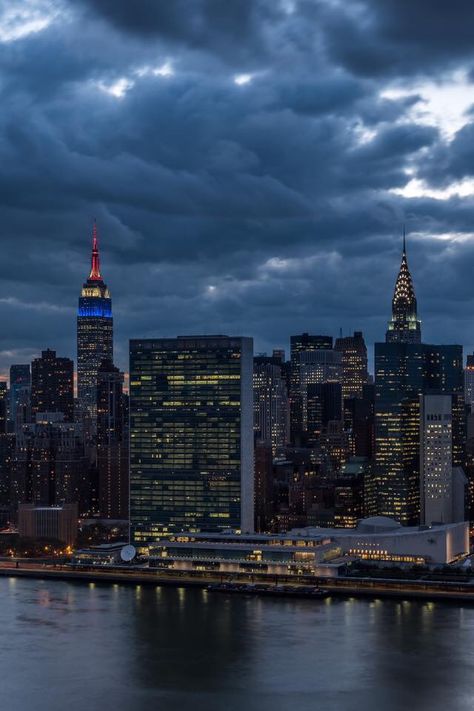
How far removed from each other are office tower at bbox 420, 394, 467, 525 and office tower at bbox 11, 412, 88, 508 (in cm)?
3111

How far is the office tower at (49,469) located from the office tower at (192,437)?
29530mm

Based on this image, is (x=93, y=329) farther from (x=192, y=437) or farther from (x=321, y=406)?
(x=192, y=437)

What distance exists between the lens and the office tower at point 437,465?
88750 millimetres

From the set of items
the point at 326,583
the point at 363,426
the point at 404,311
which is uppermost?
the point at 404,311

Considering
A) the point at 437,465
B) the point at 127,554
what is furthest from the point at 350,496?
the point at 127,554

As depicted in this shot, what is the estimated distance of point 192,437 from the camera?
76125 mm

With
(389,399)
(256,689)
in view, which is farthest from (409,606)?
(389,399)

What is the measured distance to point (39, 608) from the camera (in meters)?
57.8

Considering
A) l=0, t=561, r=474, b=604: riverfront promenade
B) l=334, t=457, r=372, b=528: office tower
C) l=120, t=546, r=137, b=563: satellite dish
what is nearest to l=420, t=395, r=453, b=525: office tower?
l=334, t=457, r=372, b=528: office tower

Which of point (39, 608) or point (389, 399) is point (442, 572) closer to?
point (39, 608)

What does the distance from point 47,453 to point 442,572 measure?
52.5 metres

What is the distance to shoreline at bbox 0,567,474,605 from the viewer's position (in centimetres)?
6025

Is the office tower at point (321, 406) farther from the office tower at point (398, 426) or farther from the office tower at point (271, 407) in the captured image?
the office tower at point (398, 426)

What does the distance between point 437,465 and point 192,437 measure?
2146 centimetres
